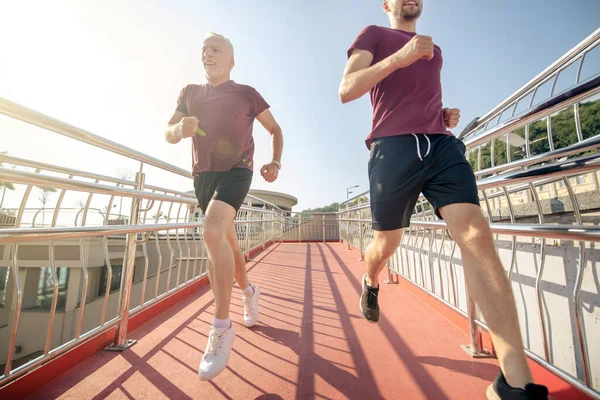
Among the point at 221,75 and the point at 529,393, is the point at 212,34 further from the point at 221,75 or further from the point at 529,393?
the point at 529,393

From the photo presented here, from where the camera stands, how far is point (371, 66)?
4.18 ft

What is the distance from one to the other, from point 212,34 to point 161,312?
8.31 ft

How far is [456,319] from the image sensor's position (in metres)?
2.08

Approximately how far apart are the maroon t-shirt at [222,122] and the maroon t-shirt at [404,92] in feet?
2.97

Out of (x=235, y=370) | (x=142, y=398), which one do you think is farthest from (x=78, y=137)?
(x=235, y=370)

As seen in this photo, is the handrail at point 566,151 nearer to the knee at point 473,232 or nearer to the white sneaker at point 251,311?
the knee at point 473,232

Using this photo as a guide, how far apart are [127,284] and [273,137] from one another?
5.39 feet

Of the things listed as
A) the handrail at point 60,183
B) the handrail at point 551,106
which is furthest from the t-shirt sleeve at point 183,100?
the handrail at point 551,106

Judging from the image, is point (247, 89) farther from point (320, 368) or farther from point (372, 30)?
point (320, 368)

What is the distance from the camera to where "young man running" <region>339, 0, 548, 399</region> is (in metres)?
0.98

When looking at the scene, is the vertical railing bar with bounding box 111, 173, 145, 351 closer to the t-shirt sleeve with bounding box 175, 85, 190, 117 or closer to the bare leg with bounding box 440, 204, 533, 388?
the t-shirt sleeve with bounding box 175, 85, 190, 117

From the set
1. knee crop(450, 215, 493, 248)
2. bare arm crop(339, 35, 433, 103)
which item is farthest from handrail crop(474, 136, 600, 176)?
bare arm crop(339, 35, 433, 103)

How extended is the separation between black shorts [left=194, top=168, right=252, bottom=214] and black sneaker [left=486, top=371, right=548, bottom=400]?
1493 mm

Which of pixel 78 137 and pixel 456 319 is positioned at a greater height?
pixel 78 137
